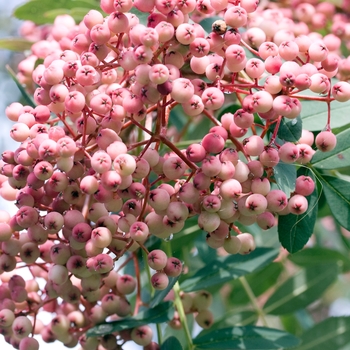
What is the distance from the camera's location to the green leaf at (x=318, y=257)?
229cm

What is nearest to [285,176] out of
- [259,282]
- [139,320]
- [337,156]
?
[337,156]

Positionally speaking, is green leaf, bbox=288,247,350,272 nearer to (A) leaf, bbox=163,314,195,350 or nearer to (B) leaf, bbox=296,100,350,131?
(A) leaf, bbox=163,314,195,350

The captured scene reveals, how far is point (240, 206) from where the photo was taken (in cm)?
127

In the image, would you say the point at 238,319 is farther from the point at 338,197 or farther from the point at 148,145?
the point at 148,145

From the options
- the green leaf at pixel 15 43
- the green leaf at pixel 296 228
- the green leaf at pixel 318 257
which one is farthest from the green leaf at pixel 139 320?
the green leaf at pixel 15 43

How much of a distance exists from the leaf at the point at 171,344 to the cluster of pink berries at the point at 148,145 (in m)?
0.29

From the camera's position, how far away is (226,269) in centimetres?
181

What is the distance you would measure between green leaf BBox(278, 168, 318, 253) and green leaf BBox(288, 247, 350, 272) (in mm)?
873

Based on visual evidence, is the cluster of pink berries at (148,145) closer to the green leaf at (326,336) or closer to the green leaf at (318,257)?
the green leaf at (326,336)

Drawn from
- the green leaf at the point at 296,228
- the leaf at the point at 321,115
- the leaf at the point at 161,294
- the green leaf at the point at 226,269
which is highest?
the leaf at the point at 321,115

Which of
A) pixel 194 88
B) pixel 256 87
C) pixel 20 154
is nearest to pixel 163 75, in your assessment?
pixel 194 88

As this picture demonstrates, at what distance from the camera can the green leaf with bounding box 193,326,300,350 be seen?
1.63 m

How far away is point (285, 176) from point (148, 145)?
32 cm

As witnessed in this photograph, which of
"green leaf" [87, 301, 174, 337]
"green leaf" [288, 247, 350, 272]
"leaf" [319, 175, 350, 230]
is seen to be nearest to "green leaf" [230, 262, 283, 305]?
"green leaf" [288, 247, 350, 272]
